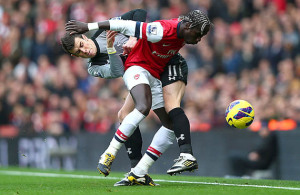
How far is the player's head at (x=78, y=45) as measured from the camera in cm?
764

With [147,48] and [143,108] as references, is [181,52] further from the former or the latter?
[143,108]

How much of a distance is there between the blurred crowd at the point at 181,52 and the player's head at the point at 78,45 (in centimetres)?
457

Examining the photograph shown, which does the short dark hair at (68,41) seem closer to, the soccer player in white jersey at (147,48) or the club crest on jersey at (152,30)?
the soccer player in white jersey at (147,48)

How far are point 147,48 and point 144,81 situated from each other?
0.46 meters

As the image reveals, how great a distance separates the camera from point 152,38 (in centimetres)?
728

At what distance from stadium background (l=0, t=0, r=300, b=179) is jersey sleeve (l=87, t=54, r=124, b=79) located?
4.21 m

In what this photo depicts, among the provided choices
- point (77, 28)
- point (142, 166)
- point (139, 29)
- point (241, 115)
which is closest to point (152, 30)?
point (139, 29)

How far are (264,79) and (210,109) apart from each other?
116 cm

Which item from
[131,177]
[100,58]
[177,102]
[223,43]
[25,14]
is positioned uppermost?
[25,14]

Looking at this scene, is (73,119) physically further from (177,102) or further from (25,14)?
(177,102)

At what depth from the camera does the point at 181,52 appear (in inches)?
580

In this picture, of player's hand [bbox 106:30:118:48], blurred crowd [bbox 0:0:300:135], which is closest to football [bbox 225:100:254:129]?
player's hand [bbox 106:30:118:48]

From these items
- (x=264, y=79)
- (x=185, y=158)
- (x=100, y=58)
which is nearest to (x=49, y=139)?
(x=264, y=79)

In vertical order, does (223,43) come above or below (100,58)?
above
